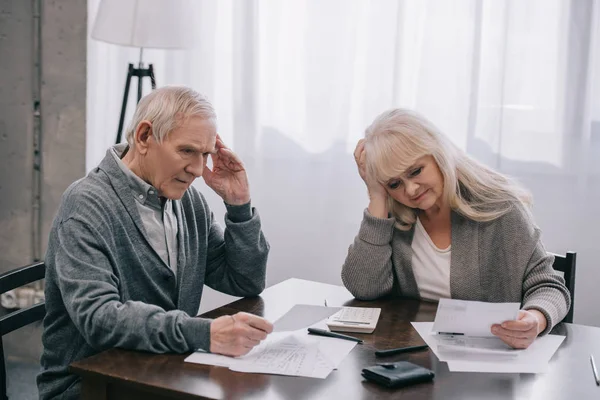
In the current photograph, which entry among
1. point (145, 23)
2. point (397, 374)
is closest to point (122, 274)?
point (397, 374)

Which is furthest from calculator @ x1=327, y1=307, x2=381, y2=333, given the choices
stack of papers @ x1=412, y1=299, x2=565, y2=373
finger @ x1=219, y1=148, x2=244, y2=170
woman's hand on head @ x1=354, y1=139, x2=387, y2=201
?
finger @ x1=219, y1=148, x2=244, y2=170

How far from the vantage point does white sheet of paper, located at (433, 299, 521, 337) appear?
1.59 m

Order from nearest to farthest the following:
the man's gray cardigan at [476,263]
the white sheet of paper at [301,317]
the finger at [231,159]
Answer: the white sheet of paper at [301,317]
the man's gray cardigan at [476,263]
the finger at [231,159]

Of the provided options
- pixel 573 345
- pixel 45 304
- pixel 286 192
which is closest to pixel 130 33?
pixel 286 192

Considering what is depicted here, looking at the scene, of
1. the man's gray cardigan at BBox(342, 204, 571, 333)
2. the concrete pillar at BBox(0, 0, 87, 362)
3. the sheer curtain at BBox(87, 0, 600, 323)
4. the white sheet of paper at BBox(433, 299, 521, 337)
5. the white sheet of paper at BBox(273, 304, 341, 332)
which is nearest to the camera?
the white sheet of paper at BBox(433, 299, 521, 337)

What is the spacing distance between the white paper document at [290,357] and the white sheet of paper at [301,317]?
3 cm

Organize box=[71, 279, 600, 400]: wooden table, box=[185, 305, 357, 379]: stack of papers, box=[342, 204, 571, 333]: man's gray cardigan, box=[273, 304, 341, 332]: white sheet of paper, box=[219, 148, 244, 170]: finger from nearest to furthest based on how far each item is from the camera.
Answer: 1. box=[71, 279, 600, 400]: wooden table
2. box=[185, 305, 357, 379]: stack of papers
3. box=[273, 304, 341, 332]: white sheet of paper
4. box=[342, 204, 571, 333]: man's gray cardigan
5. box=[219, 148, 244, 170]: finger

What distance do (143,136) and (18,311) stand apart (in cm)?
50

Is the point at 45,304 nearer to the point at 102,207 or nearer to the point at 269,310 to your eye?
the point at 102,207

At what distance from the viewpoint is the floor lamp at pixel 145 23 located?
9.47ft

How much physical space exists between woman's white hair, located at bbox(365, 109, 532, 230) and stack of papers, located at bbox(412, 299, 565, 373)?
1.41 feet

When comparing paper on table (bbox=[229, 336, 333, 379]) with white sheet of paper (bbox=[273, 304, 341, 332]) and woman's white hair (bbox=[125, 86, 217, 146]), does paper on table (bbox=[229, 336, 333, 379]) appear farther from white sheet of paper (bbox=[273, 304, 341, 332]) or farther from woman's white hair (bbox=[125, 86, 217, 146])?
woman's white hair (bbox=[125, 86, 217, 146])

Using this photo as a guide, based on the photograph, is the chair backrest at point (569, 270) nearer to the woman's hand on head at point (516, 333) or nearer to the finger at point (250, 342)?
the woman's hand on head at point (516, 333)

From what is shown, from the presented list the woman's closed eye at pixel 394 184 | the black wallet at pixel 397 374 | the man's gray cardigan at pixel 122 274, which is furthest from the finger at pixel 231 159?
the black wallet at pixel 397 374
